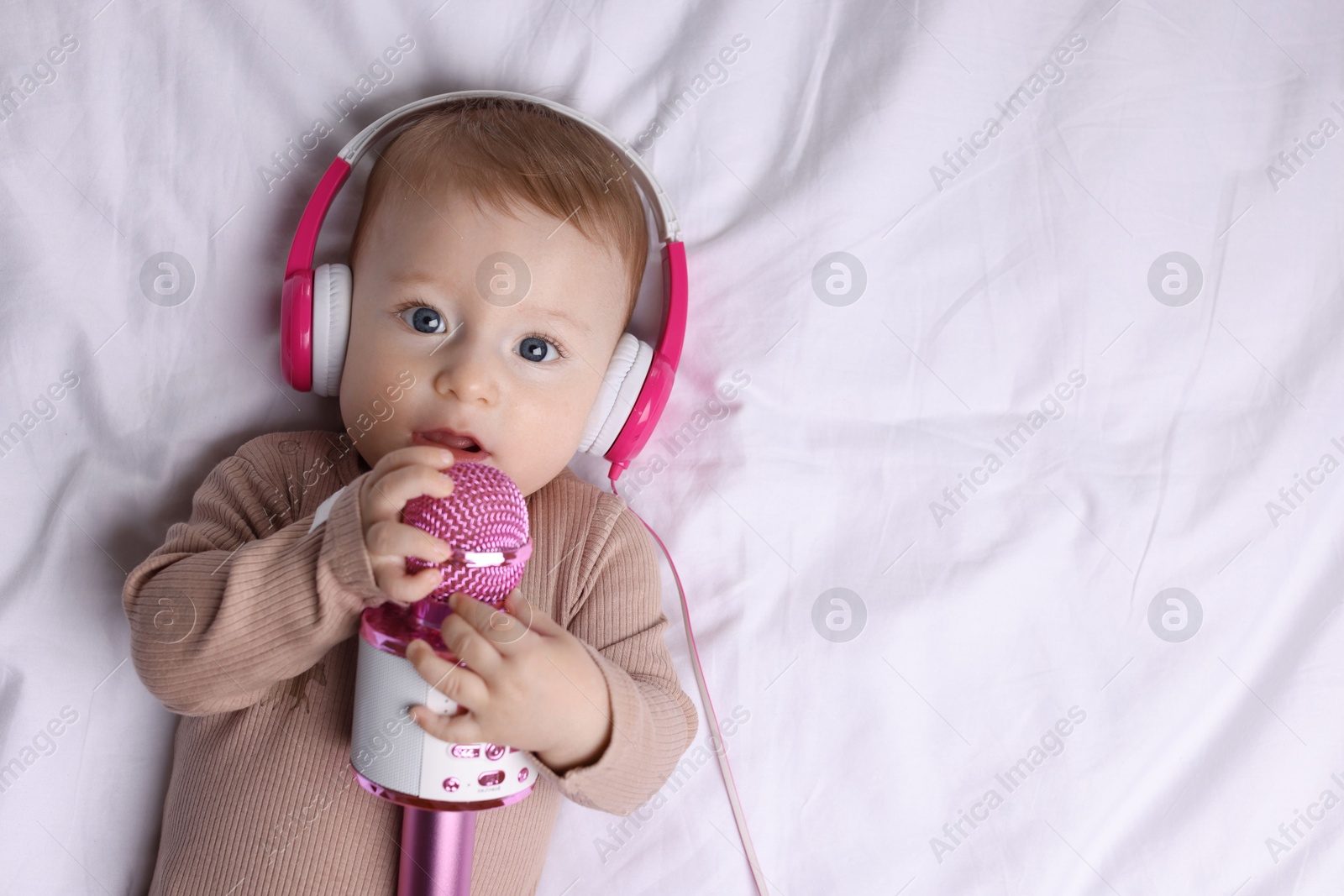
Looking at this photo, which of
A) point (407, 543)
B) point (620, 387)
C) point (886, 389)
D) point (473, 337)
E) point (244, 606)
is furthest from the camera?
point (886, 389)

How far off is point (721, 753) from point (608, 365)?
553 mm

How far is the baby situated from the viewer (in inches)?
38.5

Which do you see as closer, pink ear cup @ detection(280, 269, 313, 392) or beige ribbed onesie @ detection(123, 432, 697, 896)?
beige ribbed onesie @ detection(123, 432, 697, 896)

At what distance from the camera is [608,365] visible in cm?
127

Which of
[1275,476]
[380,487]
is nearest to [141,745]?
[380,487]

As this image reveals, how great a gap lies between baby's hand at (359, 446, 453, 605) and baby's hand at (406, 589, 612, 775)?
4 centimetres

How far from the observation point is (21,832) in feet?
4.05

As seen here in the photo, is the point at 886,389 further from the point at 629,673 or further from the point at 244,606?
the point at 244,606

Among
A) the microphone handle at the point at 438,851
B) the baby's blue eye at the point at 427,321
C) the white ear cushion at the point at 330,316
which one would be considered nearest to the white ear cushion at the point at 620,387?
the baby's blue eye at the point at 427,321

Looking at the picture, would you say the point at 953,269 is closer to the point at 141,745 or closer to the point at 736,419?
the point at 736,419

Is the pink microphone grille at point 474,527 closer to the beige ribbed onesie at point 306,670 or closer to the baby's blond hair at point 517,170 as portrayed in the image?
the beige ribbed onesie at point 306,670

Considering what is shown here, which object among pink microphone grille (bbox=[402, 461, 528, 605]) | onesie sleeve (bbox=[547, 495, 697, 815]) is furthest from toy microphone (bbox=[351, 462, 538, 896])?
onesie sleeve (bbox=[547, 495, 697, 815])

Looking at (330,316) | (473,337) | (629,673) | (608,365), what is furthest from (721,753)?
(330,316)

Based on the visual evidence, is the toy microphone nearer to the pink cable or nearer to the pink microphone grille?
the pink microphone grille
